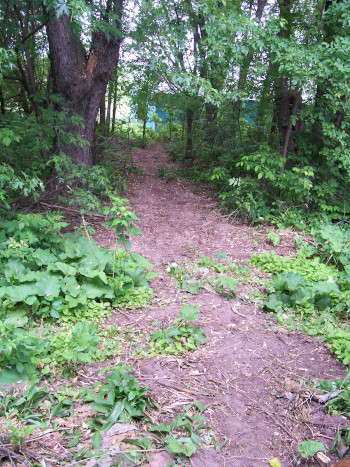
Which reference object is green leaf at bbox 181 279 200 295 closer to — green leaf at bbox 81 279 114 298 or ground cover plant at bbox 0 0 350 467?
ground cover plant at bbox 0 0 350 467

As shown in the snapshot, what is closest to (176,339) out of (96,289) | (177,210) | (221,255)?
(96,289)

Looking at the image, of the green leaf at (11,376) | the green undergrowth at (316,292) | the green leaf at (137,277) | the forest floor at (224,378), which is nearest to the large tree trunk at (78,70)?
the green leaf at (137,277)

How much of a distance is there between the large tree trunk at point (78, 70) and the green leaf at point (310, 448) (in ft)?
16.8

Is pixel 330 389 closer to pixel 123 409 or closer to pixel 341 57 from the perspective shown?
pixel 123 409

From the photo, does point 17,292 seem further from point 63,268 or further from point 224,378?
point 224,378

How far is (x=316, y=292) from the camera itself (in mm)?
4168

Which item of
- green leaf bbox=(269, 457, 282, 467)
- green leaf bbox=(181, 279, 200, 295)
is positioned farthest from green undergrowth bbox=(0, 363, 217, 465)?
green leaf bbox=(181, 279, 200, 295)

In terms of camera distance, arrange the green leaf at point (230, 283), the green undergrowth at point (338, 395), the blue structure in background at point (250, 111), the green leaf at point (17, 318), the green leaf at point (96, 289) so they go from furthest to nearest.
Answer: the blue structure in background at point (250, 111)
the green leaf at point (230, 283)
the green leaf at point (96, 289)
the green leaf at point (17, 318)
the green undergrowth at point (338, 395)

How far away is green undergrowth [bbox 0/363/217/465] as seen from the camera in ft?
6.98

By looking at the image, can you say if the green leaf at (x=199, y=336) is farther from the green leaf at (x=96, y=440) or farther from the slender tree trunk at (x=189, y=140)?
the slender tree trunk at (x=189, y=140)

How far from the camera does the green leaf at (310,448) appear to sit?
2150mm

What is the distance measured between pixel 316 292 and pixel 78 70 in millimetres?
5412

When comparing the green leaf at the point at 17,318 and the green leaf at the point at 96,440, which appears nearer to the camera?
the green leaf at the point at 96,440

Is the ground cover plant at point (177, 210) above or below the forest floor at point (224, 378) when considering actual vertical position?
above
